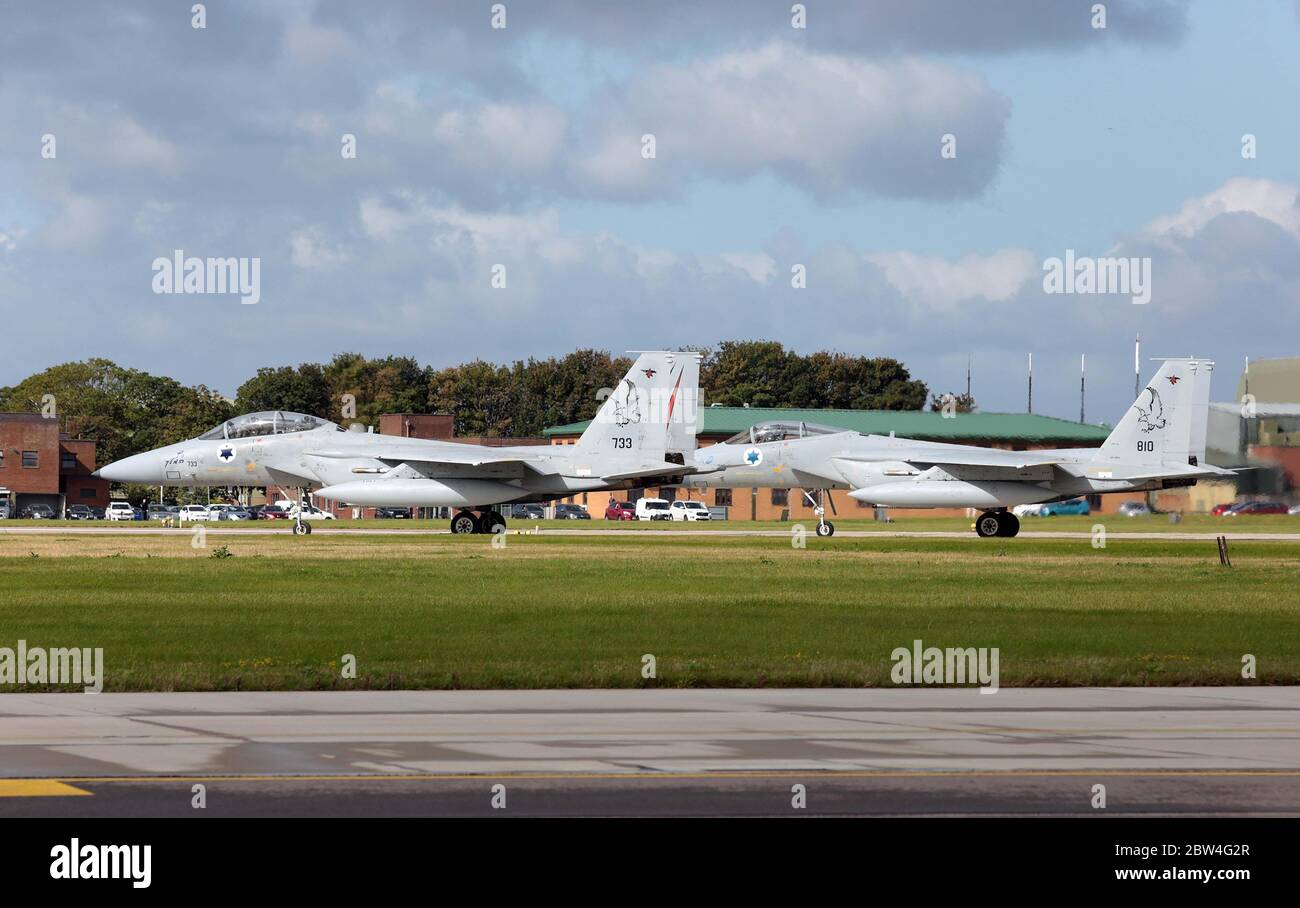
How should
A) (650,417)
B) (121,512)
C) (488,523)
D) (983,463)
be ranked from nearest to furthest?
1. (650,417)
2. (983,463)
3. (488,523)
4. (121,512)

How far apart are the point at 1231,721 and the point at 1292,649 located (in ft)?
21.6

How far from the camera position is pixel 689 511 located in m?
102

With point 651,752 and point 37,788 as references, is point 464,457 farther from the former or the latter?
point 37,788

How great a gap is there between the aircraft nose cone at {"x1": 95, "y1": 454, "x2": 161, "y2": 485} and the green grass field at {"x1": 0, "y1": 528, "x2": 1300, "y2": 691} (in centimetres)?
1024

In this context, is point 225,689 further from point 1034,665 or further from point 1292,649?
point 1292,649

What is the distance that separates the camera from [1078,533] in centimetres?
5828

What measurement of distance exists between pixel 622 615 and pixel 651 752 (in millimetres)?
11268

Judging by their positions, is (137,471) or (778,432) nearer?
(137,471)

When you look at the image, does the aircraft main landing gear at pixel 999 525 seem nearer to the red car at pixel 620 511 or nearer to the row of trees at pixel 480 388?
the red car at pixel 620 511

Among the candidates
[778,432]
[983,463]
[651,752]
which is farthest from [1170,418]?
[651,752]

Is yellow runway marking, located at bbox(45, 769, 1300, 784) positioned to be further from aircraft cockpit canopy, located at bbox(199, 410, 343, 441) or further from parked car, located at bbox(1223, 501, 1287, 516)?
parked car, located at bbox(1223, 501, 1287, 516)

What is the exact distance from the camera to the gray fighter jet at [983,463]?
49688 millimetres

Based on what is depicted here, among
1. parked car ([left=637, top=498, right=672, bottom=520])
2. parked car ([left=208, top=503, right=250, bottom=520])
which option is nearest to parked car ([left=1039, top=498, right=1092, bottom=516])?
parked car ([left=637, top=498, right=672, bottom=520])
